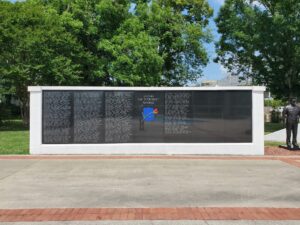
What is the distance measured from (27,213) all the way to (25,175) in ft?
13.2

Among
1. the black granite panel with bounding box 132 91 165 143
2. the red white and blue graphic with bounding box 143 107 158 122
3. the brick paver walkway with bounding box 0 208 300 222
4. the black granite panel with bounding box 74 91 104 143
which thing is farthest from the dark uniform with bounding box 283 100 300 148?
the brick paver walkway with bounding box 0 208 300 222

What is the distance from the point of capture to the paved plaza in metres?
7.45

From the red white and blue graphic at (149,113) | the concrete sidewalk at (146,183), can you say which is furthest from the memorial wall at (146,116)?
the concrete sidewalk at (146,183)

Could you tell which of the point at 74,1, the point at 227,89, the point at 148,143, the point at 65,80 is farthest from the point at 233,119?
the point at 74,1

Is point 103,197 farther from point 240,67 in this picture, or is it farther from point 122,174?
point 240,67

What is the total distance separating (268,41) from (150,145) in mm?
20476

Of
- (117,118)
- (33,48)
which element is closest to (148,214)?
(117,118)

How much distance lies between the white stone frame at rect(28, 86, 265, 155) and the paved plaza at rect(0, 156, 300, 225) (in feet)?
3.95

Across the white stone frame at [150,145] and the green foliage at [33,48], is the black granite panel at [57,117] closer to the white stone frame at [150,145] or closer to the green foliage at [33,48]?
the white stone frame at [150,145]

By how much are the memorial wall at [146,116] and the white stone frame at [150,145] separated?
5.4 inches

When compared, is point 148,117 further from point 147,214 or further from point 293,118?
point 147,214

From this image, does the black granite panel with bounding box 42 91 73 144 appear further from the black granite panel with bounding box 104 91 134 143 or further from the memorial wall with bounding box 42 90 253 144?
the black granite panel with bounding box 104 91 134 143

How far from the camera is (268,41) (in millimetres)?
33531

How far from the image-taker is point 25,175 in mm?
11391
